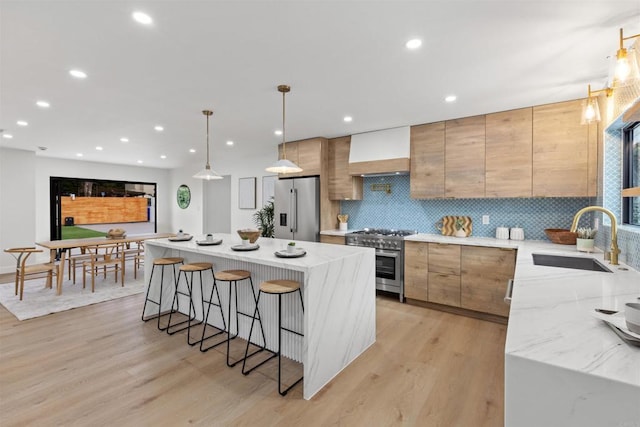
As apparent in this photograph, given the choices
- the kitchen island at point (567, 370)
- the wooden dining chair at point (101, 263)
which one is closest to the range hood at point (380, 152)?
the kitchen island at point (567, 370)

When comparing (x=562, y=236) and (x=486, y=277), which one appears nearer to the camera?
(x=562, y=236)

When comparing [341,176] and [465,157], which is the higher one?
[465,157]

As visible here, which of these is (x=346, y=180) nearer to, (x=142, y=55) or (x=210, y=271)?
(x=210, y=271)

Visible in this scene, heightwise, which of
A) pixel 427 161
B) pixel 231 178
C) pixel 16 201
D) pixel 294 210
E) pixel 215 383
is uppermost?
pixel 231 178

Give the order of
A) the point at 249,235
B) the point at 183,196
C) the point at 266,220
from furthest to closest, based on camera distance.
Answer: the point at 183,196 < the point at 266,220 < the point at 249,235

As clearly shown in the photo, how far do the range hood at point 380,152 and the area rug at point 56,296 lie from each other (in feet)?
12.5

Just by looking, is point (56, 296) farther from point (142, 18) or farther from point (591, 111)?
point (591, 111)

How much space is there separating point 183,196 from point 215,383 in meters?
7.21

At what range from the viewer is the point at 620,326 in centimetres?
97

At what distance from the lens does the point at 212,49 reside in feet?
7.00

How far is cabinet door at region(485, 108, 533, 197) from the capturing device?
3.27m

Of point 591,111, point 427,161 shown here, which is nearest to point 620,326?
point 591,111

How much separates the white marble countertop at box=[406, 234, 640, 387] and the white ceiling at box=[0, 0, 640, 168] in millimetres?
1532

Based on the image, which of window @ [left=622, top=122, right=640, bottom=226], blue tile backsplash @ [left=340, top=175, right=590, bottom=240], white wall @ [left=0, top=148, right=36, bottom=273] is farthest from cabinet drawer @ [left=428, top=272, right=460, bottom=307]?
white wall @ [left=0, top=148, right=36, bottom=273]
